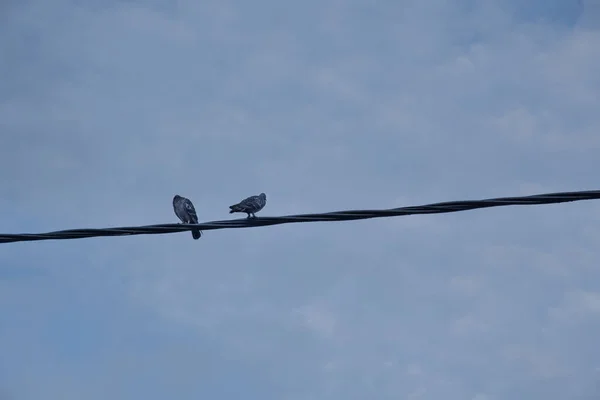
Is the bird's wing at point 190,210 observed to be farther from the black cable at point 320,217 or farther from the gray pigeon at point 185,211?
the black cable at point 320,217

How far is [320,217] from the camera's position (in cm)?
747

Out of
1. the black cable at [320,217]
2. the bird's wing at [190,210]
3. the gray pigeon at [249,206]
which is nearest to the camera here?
the black cable at [320,217]

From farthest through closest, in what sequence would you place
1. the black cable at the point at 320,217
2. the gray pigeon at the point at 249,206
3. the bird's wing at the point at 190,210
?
the bird's wing at the point at 190,210
the gray pigeon at the point at 249,206
the black cable at the point at 320,217

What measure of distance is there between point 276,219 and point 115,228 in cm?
137

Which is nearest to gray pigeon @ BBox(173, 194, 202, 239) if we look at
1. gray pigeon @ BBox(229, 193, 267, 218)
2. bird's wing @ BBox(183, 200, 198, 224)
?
bird's wing @ BBox(183, 200, 198, 224)

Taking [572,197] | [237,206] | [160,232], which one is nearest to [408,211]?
[572,197]

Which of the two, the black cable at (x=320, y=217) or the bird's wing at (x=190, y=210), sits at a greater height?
the bird's wing at (x=190, y=210)

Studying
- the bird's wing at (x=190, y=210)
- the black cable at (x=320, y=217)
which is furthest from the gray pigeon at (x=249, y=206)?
the black cable at (x=320, y=217)

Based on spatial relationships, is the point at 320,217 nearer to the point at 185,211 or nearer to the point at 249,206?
the point at 249,206

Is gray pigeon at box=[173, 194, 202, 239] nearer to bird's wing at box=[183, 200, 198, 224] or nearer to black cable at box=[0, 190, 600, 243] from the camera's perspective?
bird's wing at box=[183, 200, 198, 224]

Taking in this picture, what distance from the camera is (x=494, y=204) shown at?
7.04 m

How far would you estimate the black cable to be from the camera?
6.95 metres

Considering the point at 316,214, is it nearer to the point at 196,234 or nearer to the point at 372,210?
the point at 372,210

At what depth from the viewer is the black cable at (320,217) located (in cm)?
695
